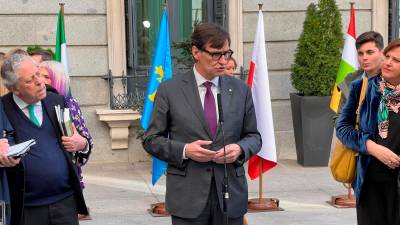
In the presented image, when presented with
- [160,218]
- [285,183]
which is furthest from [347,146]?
[285,183]

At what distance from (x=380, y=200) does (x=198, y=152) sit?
131 centimetres

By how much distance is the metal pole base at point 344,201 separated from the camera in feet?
25.6

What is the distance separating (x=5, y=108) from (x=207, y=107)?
1.20 m

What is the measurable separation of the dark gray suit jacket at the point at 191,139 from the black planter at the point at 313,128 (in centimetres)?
569

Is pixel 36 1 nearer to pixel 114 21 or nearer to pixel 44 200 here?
pixel 114 21

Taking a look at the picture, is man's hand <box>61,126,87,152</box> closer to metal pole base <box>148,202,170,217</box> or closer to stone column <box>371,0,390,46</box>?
metal pole base <box>148,202,170,217</box>

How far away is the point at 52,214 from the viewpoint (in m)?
4.23

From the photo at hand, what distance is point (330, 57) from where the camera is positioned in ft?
32.6

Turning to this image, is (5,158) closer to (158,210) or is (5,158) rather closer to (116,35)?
(158,210)

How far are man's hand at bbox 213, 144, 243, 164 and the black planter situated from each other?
19.5 feet

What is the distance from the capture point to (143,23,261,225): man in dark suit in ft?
13.6

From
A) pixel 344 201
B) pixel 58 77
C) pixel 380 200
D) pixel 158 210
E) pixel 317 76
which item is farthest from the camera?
pixel 317 76

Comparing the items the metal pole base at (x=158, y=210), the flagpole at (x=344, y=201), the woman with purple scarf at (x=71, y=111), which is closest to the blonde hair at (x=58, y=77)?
the woman with purple scarf at (x=71, y=111)

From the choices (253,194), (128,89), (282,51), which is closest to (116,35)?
(128,89)
